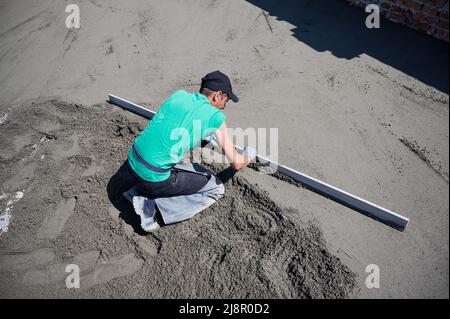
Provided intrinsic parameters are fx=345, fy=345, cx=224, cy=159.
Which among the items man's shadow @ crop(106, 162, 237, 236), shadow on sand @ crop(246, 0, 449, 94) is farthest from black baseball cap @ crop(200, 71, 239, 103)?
shadow on sand @ crop(246, 0, 449, 94)

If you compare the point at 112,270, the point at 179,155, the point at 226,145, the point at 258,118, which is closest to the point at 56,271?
the point at 112,270

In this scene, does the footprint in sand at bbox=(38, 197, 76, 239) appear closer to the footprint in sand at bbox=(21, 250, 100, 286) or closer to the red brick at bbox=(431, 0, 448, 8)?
the footprint in sand at bbox=(21, 250, 100, 286)

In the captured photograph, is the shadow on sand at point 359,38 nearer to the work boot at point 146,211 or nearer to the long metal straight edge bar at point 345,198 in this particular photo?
the long metal straight edge bar at point 345,198

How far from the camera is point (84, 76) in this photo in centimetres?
506

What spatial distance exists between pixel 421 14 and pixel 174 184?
13.5 ft

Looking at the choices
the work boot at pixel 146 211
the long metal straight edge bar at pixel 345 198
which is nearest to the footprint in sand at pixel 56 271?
the work boot at pixel 146 211

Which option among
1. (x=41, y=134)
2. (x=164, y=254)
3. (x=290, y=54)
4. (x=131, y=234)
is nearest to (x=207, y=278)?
(x=164, y=254)

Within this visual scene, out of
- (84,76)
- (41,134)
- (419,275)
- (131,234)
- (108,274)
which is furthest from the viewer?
(84,76)

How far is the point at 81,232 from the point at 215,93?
1.85m

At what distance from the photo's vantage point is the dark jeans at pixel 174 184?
310 cm

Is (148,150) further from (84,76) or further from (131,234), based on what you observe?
(84,76)

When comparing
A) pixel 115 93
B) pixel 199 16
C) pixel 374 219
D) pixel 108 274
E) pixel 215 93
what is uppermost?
pixel 199 16

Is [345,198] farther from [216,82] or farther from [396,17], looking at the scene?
[396,17]

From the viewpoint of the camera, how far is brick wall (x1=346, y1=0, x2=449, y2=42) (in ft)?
14.7
